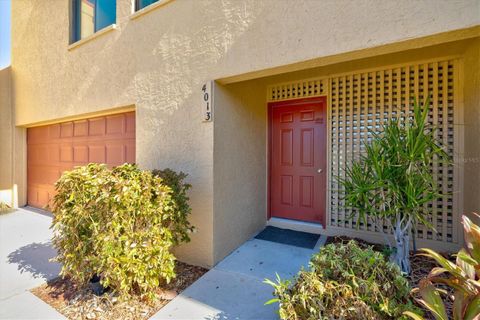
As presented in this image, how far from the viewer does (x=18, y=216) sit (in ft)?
20.4

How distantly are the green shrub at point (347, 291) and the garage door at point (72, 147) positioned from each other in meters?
3.79

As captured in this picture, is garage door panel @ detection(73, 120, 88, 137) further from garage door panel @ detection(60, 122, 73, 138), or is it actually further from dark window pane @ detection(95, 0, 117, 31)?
dark window pane @ detection(95, 0, 117, 31)

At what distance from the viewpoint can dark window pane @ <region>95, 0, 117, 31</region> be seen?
15.8ft

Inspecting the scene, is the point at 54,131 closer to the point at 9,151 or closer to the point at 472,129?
the point at 9,151

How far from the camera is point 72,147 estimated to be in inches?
232

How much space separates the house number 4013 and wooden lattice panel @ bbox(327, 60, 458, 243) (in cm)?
201

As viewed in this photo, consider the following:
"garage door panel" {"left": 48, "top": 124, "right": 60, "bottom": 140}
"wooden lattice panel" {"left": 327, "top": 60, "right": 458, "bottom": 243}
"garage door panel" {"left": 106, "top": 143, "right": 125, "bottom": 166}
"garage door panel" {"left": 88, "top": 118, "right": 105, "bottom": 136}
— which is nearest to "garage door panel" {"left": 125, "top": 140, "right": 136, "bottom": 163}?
"garage door panel" {"left": 106, "top": 143, "right": 125, "bottom": 166}

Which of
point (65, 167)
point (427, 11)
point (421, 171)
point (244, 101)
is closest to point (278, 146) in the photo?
point (244, 101)

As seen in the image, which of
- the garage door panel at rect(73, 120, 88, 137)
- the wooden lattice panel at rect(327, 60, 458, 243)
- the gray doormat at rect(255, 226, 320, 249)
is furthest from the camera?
the garage door panel at rect(73, 120, 88, 137)

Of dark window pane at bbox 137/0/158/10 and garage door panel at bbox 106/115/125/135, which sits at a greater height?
dark window pane at bbox 137/0/158/10

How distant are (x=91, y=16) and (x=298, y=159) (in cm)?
540

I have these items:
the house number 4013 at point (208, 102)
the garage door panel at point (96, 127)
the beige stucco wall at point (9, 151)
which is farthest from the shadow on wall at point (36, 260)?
the beige stucco wall at point (9, 151)

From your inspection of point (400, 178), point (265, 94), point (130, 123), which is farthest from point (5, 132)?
point (400, 178)

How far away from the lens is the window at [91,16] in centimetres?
489
